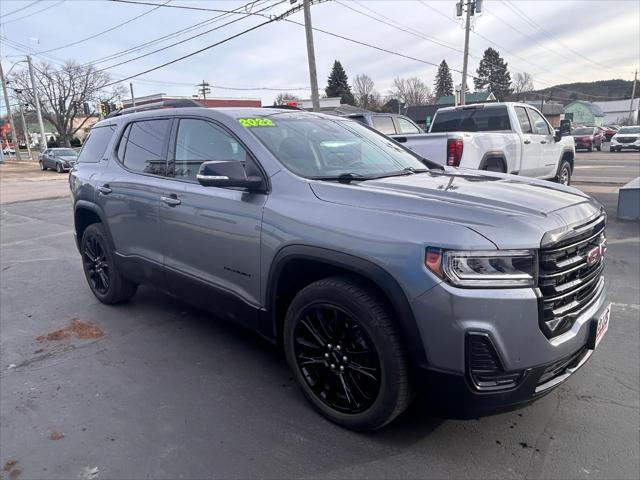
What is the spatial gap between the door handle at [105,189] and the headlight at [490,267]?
11.1 ft

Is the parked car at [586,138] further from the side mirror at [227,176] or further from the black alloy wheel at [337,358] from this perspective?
the black alloy wheel at [337,358]

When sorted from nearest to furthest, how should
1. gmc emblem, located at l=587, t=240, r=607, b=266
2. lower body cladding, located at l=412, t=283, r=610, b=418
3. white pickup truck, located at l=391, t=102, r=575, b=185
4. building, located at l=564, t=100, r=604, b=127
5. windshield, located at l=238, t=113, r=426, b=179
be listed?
1. lower body cladding, located at l=412, t=283, r=610, b=418
2. gmc emblem, located at l=587, t=240, r=607, b=266
3. windshield, located at l=238, t=113, r=426, b=179
4. white pickup truck, located at l=391, t=102, r=575, b=185
5. building, located at l=564, t=100, r=604, b=127

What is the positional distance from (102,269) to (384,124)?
25.0ft

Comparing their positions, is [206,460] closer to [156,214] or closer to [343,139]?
[156,214]

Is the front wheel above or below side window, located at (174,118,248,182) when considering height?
below

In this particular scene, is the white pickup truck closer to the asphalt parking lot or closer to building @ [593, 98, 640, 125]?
the asphalt parking lot

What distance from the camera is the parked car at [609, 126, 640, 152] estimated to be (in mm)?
28922

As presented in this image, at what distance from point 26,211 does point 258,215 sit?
1304 centimetres

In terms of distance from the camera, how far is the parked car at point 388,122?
397 inches

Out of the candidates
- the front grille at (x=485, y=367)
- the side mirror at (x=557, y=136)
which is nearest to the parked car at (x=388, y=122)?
the side mirror at (x=557, y=136)

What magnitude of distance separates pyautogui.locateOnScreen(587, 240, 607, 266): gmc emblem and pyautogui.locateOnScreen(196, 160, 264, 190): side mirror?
1885mm

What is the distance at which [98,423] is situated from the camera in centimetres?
286

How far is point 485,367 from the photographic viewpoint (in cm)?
211

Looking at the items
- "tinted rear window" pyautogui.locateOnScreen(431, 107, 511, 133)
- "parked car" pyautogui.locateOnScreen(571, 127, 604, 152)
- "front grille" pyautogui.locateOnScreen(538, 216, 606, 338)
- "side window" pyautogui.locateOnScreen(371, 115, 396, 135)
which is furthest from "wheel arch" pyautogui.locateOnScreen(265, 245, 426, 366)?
"parked car" pyautogui.locateOnScreen(571, 127, 604, 152)
